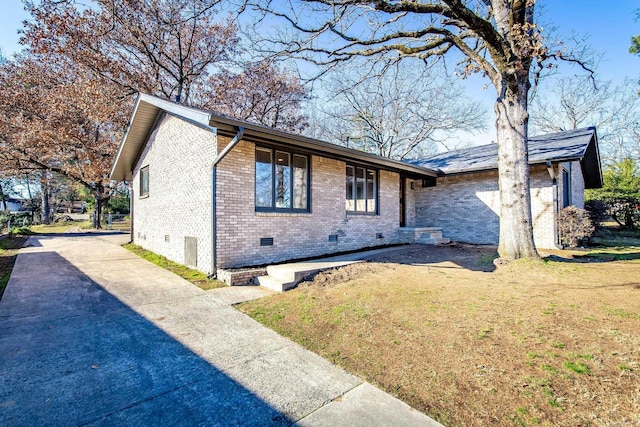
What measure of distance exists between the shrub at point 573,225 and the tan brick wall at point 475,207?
0.86 ft

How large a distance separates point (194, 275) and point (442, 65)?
31.1 ft

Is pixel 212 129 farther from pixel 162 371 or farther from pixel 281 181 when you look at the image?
pixel 162 371

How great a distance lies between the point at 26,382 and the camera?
254cm

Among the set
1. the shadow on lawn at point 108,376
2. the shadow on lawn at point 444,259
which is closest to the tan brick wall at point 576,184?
the shadow on lawn at point 444,259

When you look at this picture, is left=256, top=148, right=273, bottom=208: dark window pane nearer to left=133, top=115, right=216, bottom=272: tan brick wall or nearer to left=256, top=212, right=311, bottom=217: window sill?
left=256, top=212, right=311, bottom=217: window sill

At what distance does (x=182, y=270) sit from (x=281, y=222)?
102 inches

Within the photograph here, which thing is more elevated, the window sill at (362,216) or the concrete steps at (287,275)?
the window sill at (362,216)

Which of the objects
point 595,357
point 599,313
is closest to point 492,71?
point 599,313

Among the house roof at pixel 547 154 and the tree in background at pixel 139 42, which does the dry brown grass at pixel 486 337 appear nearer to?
the house roof at pixel 547 154

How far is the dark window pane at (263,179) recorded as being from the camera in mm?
6930

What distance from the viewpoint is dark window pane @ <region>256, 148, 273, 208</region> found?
273 inches

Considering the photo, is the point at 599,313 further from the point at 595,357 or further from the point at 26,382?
the point at 26,382

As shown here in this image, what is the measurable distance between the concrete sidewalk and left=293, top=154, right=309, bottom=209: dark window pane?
3.56 metres

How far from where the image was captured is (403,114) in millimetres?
22438
